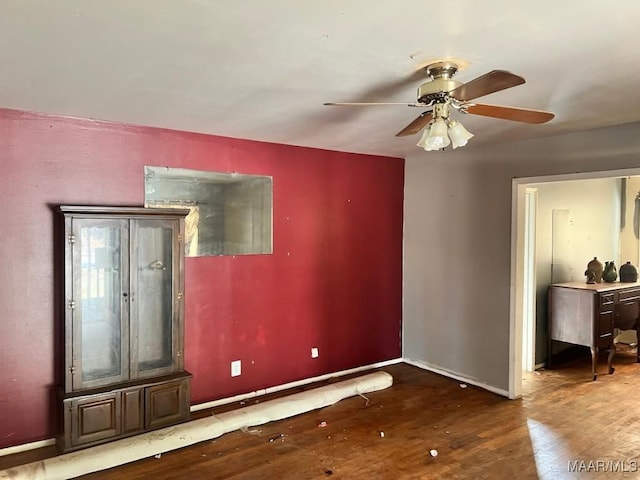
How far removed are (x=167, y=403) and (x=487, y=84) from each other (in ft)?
9.72

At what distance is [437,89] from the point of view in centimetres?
218

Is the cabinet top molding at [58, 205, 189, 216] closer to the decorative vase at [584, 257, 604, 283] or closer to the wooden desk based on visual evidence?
the wooden desk

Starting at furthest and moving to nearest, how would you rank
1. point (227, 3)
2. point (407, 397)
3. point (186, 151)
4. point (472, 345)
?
point (472, 345)
point (407, 397)
point (186, 151)
point (227, 3)

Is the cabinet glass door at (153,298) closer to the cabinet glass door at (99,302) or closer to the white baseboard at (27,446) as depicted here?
the cabinet glass door at (99,302)

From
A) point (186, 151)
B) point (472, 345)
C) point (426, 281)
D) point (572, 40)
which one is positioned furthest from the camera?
point (426, 281)

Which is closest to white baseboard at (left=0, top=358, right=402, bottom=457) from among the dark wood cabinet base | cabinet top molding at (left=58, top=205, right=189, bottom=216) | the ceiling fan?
the dark wood cabinet base

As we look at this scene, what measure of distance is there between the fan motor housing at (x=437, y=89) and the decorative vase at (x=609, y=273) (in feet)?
13.7

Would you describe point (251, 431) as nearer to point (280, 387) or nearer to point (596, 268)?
point (280, 387)

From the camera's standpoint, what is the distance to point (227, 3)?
162 cm

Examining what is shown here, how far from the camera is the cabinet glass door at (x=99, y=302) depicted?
3.16m

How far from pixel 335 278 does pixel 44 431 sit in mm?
2692

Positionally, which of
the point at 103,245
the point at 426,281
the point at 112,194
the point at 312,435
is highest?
the point at 112,194

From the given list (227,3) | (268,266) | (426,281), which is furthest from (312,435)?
(227,3)

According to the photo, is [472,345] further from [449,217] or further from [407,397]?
[449,217]
